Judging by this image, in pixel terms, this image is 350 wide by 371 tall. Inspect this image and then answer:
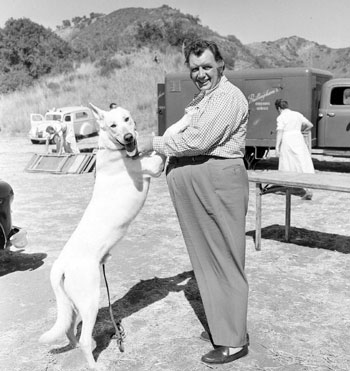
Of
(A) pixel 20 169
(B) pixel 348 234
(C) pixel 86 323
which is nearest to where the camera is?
(C) pixel 86 323

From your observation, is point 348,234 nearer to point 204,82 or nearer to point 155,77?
point 204,82

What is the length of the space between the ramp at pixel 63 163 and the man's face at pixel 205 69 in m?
9.08

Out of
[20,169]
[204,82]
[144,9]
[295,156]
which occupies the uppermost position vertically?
[144,9]

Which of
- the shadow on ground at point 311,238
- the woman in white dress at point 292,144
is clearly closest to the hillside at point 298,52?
the woman in white dress at point 292,144

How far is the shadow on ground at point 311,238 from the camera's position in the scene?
568cm

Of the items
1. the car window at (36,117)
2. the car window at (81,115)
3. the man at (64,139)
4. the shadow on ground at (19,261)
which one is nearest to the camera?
the shadow on ground at (19,261)

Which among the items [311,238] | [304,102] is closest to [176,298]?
[311,238]

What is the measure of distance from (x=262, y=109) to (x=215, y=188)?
896 centimetres

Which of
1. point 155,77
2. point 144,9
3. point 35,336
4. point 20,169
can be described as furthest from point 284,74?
point 144,9

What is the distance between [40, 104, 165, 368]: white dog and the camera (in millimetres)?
2844

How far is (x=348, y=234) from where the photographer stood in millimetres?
6191

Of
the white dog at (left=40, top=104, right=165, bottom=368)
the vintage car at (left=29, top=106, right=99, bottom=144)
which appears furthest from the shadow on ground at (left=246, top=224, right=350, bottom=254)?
the vintage car at (left=29, top=106, right=99, bottom=144)

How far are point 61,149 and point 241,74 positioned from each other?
17.9ft

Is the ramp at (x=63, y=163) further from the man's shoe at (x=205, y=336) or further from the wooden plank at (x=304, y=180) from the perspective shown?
the man's shoe at (x=205, y=336)
